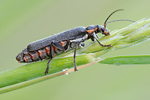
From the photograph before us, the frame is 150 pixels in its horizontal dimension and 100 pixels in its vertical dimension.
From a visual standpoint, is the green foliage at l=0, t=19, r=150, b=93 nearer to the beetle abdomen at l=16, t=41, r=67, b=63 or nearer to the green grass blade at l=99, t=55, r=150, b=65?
the green grass blade at l=99, t=55, r=150, b=65

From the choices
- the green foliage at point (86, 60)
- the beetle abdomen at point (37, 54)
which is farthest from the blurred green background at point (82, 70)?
the green foliage at point (86, 60)

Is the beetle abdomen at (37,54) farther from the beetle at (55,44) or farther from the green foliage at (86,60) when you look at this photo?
the green foliage at (86,60)

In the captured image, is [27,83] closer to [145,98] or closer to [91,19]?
[145,98]

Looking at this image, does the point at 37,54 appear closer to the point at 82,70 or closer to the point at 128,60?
the point at 82,70

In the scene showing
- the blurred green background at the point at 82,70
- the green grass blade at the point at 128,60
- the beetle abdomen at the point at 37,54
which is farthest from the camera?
the blurred green background at the point at 82,70

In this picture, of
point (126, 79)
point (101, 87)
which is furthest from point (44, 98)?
point (126, 79)

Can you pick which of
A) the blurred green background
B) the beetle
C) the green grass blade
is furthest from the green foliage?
the blurred green background
